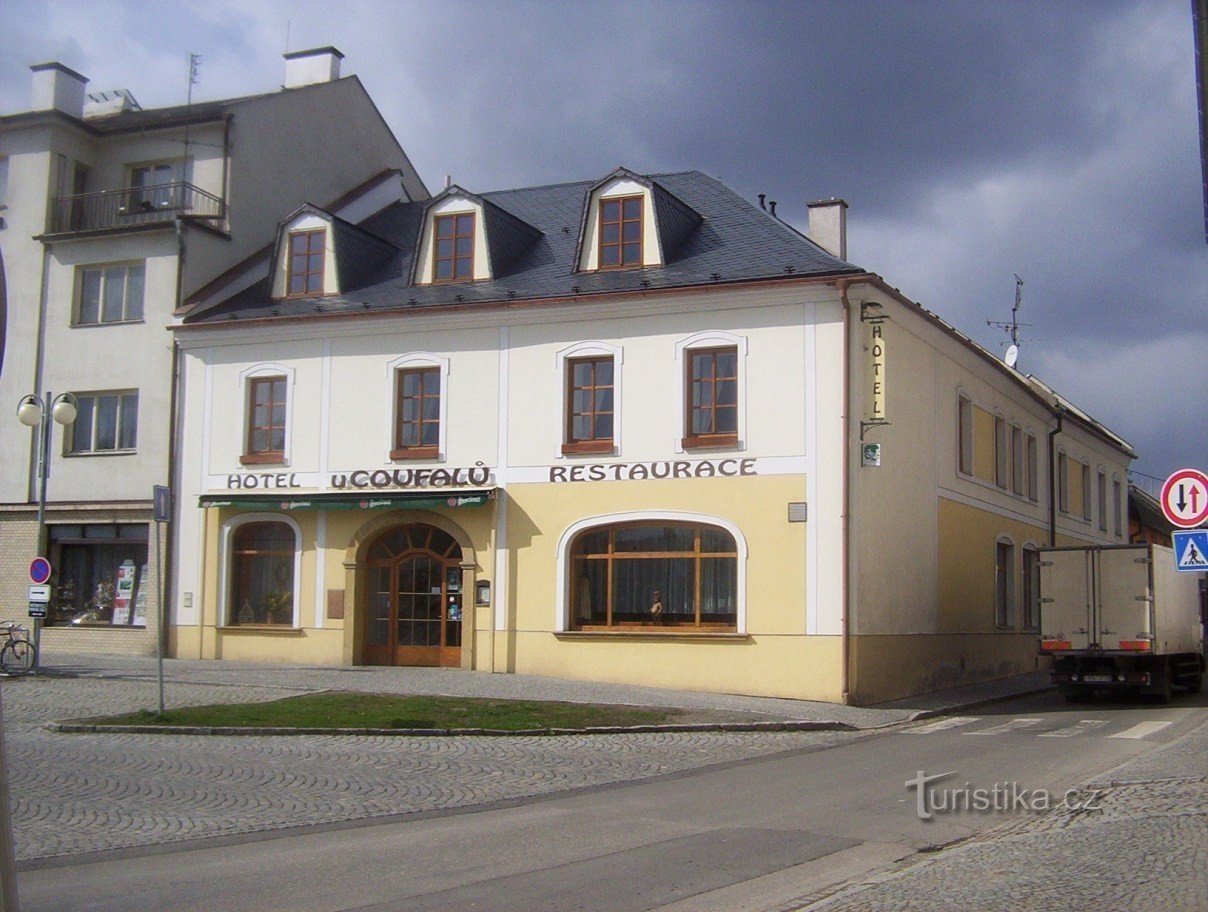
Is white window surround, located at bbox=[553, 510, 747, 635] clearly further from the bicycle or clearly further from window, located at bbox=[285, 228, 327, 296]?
the bicycle

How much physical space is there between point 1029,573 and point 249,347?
796 inches

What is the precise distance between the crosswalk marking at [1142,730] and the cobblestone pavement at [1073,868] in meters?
7.21

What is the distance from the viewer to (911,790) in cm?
1282

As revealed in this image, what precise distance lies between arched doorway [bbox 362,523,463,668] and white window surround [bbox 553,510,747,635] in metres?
2.33

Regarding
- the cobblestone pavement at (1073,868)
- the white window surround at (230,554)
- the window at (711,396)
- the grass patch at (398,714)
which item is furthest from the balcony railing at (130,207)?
the cobblestone pavement at (1073,868)

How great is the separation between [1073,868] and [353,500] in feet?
61.8

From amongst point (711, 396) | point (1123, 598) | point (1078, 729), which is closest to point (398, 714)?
point (711, 396)

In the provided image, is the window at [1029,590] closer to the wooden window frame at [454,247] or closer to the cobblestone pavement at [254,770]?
the cobblestone pavement at [254,770]

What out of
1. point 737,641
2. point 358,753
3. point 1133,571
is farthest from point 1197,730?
point 358,753

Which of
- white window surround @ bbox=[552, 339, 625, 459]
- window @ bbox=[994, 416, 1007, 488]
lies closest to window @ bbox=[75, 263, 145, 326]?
white window surround @ bbox=[552, 339, 625, 459]

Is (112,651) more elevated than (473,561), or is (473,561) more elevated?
(473,561)

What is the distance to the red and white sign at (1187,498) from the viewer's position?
13516 mm

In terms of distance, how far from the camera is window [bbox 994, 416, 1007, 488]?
3144 centimetres

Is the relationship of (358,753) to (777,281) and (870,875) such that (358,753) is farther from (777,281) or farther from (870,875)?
(777,281)
